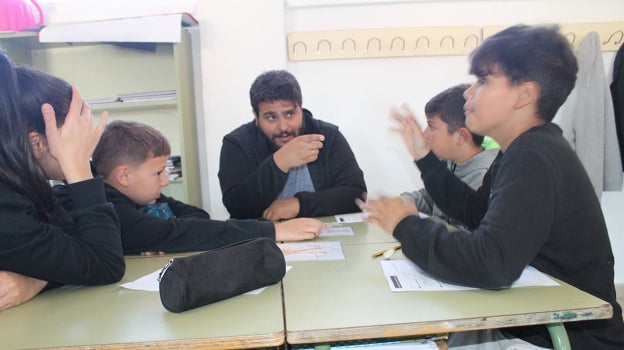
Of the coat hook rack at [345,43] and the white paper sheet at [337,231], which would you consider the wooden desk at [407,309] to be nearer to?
the white paper sheet at [337,231]

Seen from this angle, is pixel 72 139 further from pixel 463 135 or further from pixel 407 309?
pixel 463 135

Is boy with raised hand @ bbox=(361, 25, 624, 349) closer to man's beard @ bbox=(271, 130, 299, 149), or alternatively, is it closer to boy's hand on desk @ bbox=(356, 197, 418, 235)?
boy's hand on desk @ bbox=(356, 197, 418, 235)

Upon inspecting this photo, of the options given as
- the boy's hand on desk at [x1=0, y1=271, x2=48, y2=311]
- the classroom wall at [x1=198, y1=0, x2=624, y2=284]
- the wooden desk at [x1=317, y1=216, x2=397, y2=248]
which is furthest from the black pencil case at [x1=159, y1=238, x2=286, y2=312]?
the classroom wall at [x1=198, y1=0, x2=624, y2=284]

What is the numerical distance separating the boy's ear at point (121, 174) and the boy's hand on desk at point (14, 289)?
0.54m

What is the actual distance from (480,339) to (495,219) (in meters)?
0.48

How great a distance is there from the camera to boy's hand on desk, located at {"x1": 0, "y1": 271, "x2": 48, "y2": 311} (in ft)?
2.81

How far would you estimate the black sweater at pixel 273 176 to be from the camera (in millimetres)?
1769

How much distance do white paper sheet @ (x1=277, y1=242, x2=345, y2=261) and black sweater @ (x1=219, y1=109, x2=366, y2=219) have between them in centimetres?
48

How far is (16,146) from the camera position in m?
0.94

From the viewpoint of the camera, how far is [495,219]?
88 centimetres

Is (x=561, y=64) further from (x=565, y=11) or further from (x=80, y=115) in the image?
(x=565, y=11)

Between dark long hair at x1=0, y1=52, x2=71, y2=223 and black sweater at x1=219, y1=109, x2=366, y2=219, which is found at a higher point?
dark long hair at x1=0, y1=52, x2=71, y2=223

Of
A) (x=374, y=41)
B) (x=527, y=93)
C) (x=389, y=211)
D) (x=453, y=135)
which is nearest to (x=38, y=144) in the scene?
(x=389, y=211)

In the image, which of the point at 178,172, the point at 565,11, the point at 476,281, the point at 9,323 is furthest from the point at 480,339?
the point at 565,11
